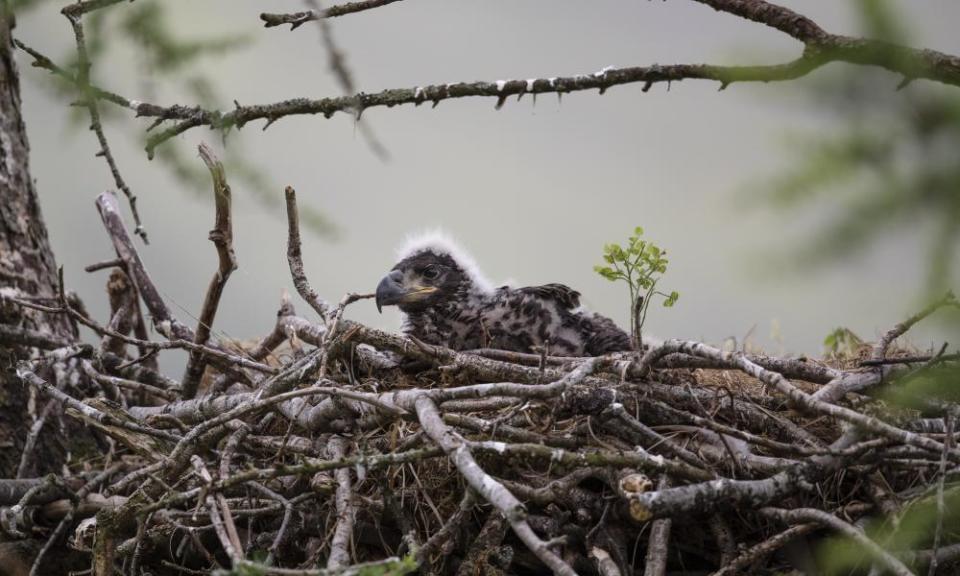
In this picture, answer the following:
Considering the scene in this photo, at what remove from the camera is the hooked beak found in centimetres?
537

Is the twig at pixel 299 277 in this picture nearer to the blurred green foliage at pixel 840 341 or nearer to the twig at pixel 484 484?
the twig at pixel 484 484

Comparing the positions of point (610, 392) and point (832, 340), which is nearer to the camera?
point (610, 392)

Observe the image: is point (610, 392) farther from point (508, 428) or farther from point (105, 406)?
point (105, 406)

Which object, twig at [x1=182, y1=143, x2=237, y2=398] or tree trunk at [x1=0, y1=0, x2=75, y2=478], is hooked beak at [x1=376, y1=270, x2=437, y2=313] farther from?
tree trunk at [x1=0, y1=0, x2=75, y2=478]

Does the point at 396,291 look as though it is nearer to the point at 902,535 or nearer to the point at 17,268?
the point at 17,268

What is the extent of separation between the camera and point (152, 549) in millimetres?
4395

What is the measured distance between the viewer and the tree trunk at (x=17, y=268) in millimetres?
5258

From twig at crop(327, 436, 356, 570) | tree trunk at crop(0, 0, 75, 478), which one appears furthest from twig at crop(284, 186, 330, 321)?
tree trunk at crop(0, 0, 75, 478)

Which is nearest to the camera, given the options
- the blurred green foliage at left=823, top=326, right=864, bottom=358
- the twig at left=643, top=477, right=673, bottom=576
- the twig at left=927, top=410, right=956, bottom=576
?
the twig at left=927, top=410, right=956, bottom=576

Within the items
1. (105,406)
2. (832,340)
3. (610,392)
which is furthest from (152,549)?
(832,340)

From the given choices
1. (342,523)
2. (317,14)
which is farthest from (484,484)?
(317,14)

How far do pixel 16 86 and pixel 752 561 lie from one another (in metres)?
4.35

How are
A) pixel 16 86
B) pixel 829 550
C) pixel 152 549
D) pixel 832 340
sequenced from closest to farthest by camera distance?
pixel 829 550 < pixel 152 549 < pixel 16 86 < pixel 832 340

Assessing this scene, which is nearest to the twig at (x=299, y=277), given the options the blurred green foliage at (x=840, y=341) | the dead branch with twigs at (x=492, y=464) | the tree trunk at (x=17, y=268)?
the dead branch with twigs at (x=492, y=464)
